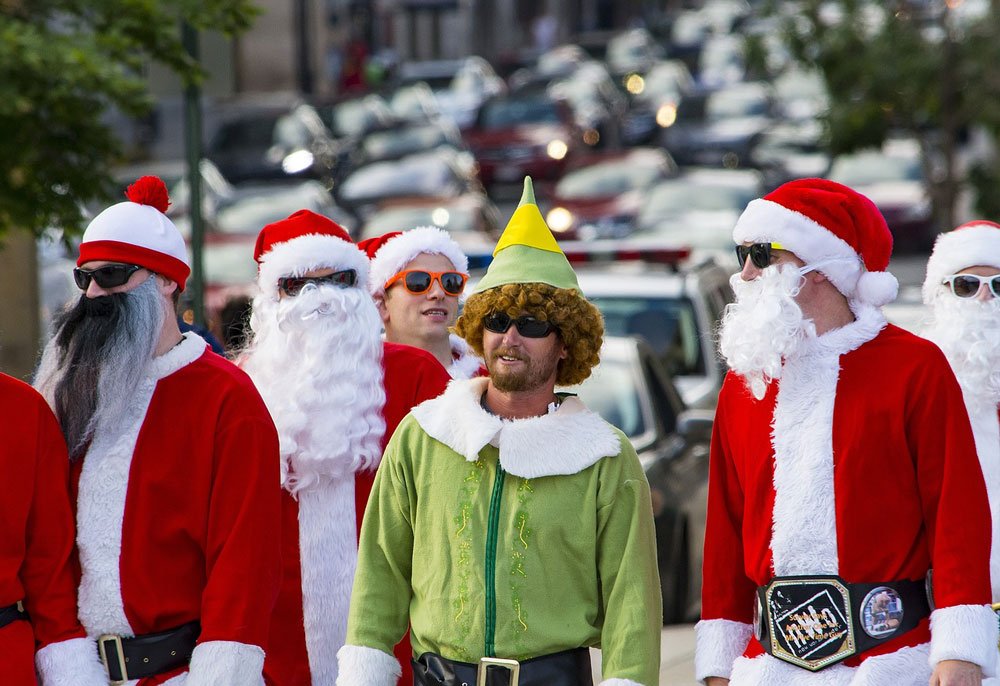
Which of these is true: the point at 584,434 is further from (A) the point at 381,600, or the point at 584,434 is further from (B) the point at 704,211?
(B) the point at 704,211

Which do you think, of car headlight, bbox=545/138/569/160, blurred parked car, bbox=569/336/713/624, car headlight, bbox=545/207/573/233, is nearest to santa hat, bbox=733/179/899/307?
blurred parked car, bbox=569/336/713/624

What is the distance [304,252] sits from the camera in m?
5.34

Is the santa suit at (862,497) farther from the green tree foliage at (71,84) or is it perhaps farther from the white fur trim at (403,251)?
the green tree foliage at (71,84)

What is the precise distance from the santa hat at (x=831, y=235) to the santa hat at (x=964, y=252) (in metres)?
1.09

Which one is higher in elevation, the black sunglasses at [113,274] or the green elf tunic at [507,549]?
the black sunglasses at [113,274]

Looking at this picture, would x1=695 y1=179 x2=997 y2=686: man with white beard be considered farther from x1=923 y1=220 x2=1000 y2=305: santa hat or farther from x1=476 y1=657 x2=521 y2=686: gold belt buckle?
x1=923 y1=220 x2=1000 y2=305: santa hat

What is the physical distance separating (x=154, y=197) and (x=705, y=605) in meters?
1.93

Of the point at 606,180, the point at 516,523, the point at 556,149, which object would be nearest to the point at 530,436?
the point at 516,523

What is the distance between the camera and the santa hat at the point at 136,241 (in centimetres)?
447

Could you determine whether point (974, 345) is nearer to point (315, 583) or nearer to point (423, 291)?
point (423, 291)

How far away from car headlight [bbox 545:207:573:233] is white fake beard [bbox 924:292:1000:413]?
55.8ft

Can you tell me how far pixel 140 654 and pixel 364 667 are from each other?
Answer: 604 mm

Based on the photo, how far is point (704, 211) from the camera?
2011 cm

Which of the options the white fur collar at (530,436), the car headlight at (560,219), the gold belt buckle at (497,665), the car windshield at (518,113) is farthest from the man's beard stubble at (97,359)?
the car windshield at (518,113)
